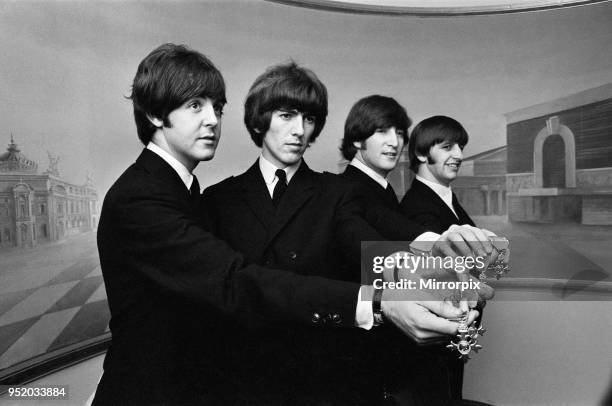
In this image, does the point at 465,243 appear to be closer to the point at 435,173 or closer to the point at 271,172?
the point at 271,172

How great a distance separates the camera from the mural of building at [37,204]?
1.09m

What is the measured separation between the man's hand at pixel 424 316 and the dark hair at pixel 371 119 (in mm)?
716

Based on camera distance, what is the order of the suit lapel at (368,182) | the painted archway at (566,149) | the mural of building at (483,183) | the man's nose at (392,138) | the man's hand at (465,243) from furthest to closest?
1. the painted archway at (566,149)
2. the mural of building at (483,183)
3. the man's nose at (392,138)
4. the suit lapel at (368,182)
5. the man's hand at (465,243)

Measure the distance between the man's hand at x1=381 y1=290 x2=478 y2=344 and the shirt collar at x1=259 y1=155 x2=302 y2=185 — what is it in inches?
14.6

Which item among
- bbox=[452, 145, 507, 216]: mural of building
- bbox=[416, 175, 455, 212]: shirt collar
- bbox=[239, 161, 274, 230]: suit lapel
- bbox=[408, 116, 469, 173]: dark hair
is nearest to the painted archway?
bbox=[452, 145, 507, 216]: mural of building

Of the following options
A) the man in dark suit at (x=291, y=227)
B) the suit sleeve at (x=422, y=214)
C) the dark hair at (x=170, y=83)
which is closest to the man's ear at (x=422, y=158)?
the suit sleeve at (x=422, y=214)

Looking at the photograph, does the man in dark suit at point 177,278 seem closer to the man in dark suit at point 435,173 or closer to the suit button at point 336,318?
the suit button at point 336,318

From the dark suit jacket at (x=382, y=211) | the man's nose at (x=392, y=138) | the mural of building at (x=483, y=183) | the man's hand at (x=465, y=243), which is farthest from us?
the mural of building at (x=483, y=183)

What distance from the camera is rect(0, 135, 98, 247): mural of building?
109 centimetres

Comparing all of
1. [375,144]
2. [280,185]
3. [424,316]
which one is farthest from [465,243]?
[375,144]

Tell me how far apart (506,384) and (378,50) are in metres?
1.14

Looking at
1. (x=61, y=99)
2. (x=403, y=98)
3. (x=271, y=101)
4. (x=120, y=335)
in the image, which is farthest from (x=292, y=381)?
(x=403, y=98)

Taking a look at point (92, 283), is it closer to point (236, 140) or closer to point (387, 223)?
point (236, 140)

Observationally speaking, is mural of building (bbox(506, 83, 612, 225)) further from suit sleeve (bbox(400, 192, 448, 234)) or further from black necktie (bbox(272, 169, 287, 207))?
black necktie (bbox(272, 169, 287, 207))
